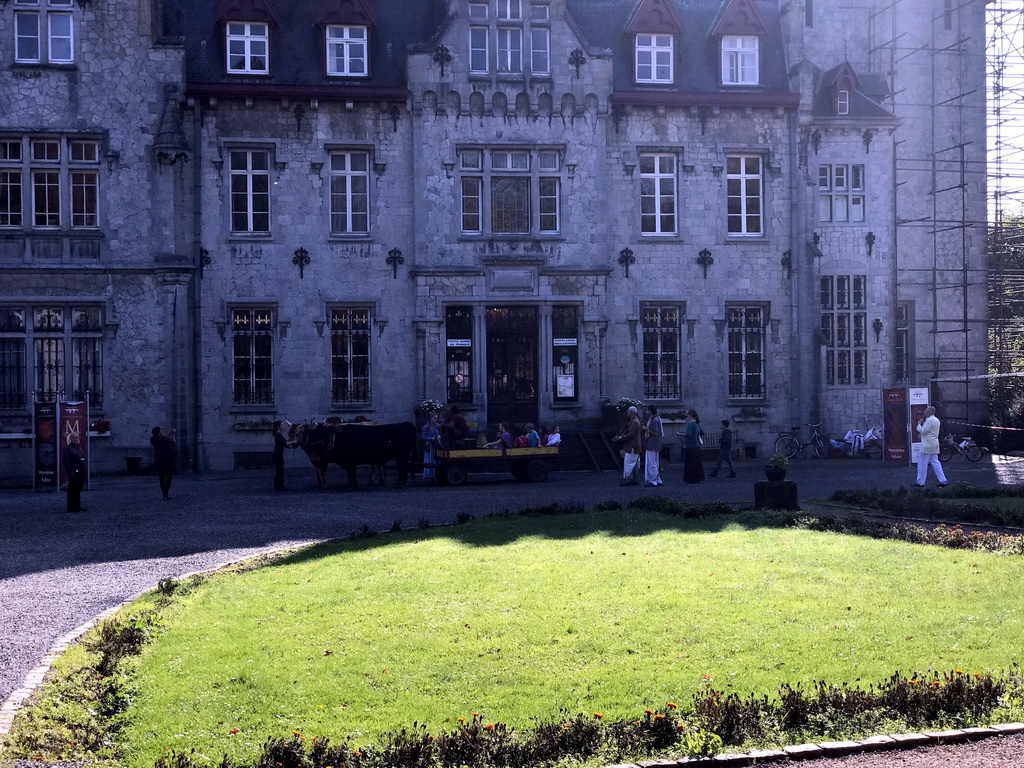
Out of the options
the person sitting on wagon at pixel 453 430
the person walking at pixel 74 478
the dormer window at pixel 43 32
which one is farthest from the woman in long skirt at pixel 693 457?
the dormer window at pixel 43 32

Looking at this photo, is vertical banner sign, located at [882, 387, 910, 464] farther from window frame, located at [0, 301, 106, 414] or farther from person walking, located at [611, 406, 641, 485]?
window frame, located at [0, 301, 106, 414]

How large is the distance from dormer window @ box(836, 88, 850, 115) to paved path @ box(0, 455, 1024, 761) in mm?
10298

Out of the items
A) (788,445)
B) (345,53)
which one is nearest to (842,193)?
(788,445)

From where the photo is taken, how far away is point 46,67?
31094mm

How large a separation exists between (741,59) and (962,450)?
12.6m

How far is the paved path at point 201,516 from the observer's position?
40.7 feet

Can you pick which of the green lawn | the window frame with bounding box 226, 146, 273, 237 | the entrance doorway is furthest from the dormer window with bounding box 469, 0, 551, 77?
the green lawn

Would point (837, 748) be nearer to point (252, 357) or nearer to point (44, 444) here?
point (44, 444)

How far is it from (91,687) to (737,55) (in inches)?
1190

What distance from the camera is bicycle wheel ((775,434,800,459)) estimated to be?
34000 mm

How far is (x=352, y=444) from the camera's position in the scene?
1054 inches

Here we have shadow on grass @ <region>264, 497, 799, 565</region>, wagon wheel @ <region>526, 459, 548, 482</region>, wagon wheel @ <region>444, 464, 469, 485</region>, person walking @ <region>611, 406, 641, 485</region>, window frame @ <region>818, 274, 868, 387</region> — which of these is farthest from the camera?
window frame @ <region>818, 274, 868, 387</region>

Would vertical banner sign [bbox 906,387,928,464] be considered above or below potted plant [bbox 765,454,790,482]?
above

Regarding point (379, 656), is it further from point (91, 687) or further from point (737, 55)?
point (737, 55)
